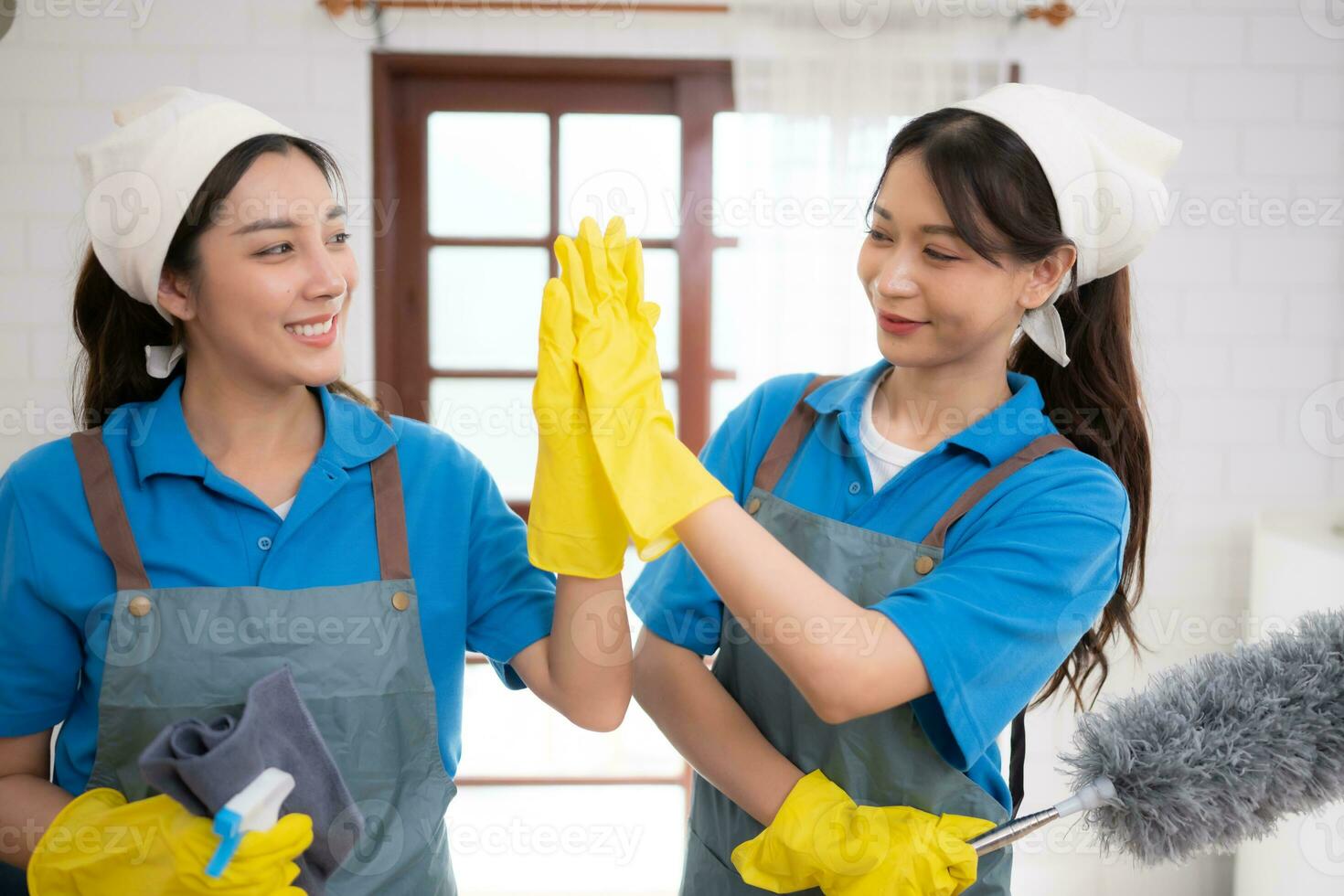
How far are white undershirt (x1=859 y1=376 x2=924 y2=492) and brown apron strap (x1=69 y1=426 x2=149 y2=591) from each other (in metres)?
0.83

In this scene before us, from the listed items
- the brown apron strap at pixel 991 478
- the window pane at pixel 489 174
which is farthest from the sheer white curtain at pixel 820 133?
the brown apron strap at pixel 991 478

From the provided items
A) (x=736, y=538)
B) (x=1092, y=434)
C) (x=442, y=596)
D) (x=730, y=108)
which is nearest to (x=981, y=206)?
(x=1092, y=434)

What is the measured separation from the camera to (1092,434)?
1349mm

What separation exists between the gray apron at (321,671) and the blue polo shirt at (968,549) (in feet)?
0.98

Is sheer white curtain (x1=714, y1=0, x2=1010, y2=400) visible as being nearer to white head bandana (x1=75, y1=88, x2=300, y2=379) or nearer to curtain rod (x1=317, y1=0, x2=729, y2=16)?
curtain rod (x1=317, y1=0, x2=729, y2=16)

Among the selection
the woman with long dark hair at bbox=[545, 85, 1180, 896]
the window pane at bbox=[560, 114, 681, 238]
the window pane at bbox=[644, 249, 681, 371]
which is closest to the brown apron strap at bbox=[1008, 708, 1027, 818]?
the woman with long dark hair at bbox=[545, 85, 1180, 896]

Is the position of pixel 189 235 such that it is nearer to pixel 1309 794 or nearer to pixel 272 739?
pixel 272 739

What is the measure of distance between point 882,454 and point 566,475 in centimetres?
41

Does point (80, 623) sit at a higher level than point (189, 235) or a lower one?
lower

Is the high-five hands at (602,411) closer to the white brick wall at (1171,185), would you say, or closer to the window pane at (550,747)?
the white brick wall at (1171,185)

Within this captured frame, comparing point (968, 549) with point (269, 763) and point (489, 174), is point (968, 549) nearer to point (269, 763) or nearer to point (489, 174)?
point (269, 763)

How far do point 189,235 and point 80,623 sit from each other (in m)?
0.44

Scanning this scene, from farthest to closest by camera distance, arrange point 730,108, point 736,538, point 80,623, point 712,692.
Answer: point 730,108 → point 712,692 → point 80,623 → point 736,538

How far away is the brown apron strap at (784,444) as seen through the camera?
1.35m
